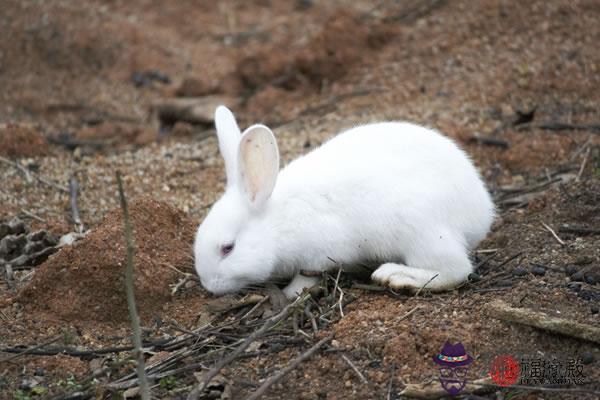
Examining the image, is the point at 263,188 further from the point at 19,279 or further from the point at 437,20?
the point at 437,20

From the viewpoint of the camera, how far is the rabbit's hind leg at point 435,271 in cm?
523

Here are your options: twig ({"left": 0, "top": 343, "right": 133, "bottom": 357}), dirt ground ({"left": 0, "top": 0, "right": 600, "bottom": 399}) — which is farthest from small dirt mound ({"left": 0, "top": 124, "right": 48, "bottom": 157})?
twig ({"left": 0, "top": 343, "right": 133, "bottom": 357})

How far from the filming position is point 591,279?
5109 mm

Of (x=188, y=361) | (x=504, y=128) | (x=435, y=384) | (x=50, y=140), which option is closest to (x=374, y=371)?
(x=435, y=384)

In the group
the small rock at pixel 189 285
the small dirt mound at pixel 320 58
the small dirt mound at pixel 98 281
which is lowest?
the small rock at pixel 189 285

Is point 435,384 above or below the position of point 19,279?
below

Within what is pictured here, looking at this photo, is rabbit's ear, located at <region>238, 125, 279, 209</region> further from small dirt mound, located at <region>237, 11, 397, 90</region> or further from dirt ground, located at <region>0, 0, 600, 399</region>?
small dirt mound, located at <region>237, 11, 397, 90</region>

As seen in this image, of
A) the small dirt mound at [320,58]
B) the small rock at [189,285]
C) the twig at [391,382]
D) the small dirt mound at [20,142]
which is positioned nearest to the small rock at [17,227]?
the small rock at [189,285]

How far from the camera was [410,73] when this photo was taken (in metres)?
9.46

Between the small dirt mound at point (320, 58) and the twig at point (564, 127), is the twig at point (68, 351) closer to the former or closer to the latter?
the twig at point (564, 127)

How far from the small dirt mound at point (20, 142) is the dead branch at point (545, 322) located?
4880 millimetres

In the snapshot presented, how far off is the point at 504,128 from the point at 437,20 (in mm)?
2447

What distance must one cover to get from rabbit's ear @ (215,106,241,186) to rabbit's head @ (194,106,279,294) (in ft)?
0.88

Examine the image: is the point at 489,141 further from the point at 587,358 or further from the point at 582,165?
the point at 587,358
